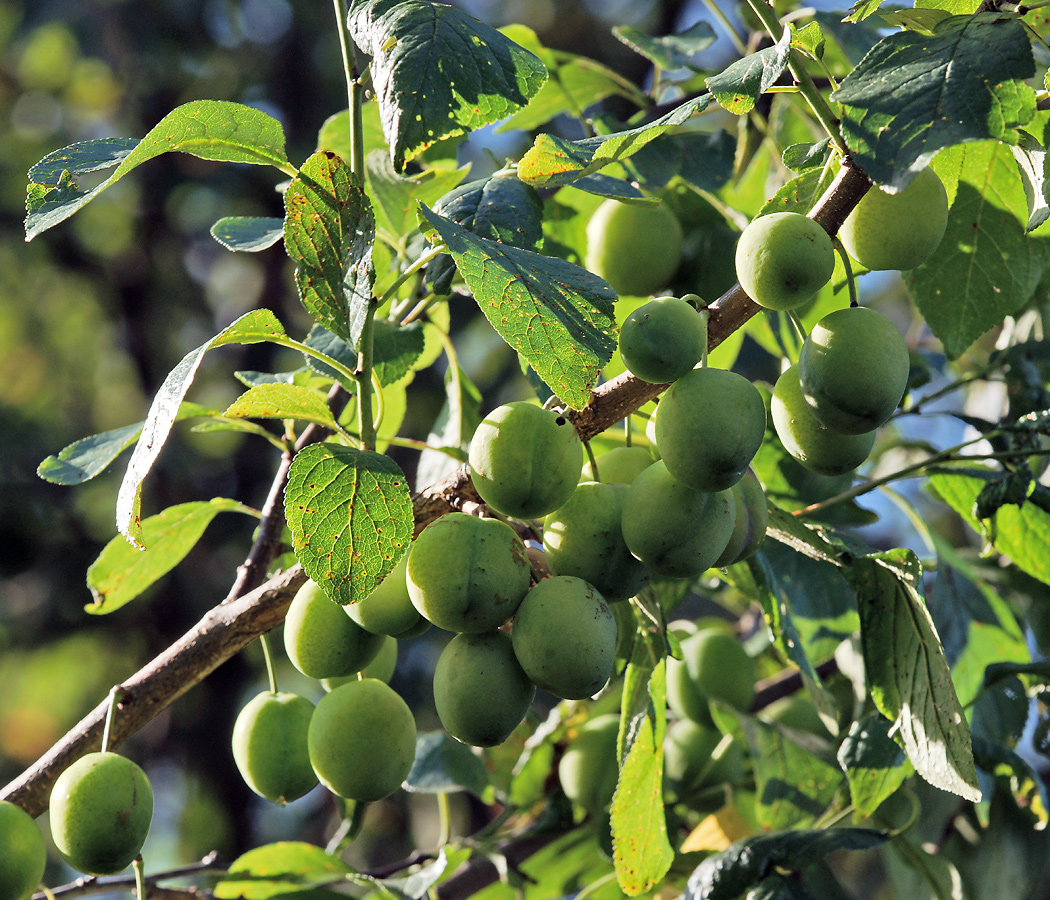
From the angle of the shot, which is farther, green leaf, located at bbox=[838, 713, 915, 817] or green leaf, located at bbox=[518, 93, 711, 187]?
green leaf, located at bbox=[838, 713, 915, 817]

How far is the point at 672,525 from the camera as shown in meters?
0.56

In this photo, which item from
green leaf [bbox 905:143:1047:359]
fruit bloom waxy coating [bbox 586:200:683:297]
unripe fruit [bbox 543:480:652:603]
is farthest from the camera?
fruit bloom waxy coating [bbox 586:200:683:297]

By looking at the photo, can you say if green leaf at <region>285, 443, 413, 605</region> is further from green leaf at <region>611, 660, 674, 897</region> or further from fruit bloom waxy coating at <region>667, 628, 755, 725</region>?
fruit bloom waxy coating at <region>667, 628, 755, 725</region>

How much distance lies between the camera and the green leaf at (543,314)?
1.72ft

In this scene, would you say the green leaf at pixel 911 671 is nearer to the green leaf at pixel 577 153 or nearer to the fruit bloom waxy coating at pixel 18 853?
the green leaf at pixel 577 153

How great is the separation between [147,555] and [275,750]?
241 mm

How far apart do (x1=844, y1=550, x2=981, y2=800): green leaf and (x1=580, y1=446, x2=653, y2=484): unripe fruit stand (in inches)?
7.7

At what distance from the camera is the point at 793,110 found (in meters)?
1.16

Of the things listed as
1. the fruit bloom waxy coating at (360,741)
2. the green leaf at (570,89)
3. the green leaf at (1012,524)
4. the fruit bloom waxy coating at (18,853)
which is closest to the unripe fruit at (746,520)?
the fruit bloom waxy coating at (360,741)

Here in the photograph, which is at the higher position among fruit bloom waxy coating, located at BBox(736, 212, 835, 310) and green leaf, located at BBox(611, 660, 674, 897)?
fruit bloom waxy coating, located at BBox(736, 212, 835, 310)

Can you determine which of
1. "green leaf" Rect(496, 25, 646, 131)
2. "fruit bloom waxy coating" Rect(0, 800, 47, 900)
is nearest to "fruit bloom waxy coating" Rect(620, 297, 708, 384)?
"fruit bloom waxy coating" Rect(0, 800, 47, 900)

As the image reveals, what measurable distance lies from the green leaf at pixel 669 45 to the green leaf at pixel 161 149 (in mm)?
504

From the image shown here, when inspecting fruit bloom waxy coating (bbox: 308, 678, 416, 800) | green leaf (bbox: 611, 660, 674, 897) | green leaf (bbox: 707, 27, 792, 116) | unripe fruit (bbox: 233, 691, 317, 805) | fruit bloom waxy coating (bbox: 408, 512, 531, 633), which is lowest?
green leaf (bbox: 611, 660, 674, 897)

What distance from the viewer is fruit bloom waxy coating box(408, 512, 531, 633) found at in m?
0.57
